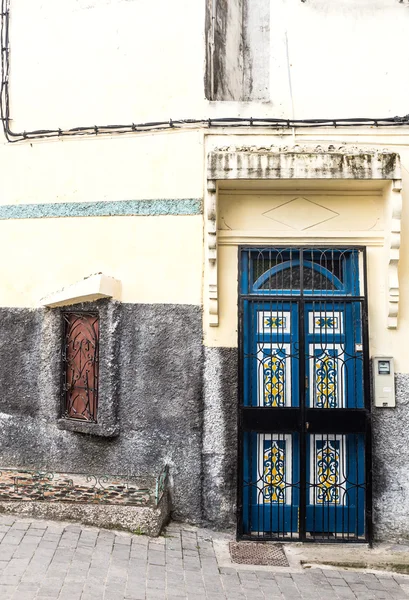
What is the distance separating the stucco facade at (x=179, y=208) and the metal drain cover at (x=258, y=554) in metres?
0.35

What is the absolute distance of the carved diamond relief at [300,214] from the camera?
575 centimetres

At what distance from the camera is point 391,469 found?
5590 millimetres

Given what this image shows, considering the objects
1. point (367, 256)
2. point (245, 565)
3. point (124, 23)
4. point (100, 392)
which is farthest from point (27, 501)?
point (124, 23)

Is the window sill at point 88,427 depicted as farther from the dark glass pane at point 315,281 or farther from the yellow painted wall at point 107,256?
the dark glass pane at point 315,281

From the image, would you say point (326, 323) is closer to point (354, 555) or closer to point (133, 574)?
point (354, 555)

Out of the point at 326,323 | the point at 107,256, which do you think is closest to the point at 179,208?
the point at 107,256

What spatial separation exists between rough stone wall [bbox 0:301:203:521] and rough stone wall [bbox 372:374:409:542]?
1844mm

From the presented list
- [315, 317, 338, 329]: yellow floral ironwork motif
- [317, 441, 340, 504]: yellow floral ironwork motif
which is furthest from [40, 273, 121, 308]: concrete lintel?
[317, 441, 340, 504]: yellow floral ironwork motif

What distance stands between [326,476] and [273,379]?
1.15 m

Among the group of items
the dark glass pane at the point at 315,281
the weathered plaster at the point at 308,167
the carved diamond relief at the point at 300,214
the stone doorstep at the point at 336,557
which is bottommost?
the stone doorstep at the point at 336,557

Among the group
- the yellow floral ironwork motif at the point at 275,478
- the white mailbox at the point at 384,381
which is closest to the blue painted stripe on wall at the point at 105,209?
the white mailbox at the point at 384,381

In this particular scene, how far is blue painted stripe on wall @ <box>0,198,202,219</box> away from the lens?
5809 millimetres

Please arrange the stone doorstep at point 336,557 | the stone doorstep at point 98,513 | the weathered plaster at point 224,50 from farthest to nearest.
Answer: the weathered plaster at point 224,50 < the stone doorstep at point 98,513 < the stone doorstep at point 336,557

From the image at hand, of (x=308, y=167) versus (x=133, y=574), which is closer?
Result: (x=133, y=574)
